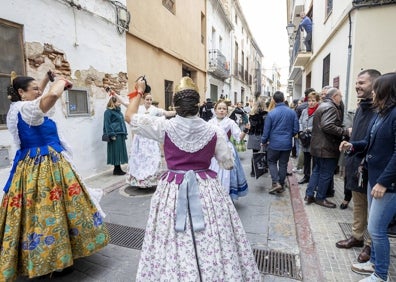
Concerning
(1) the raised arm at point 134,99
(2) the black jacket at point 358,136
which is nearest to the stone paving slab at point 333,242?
(2) the black jacket at point 358,136

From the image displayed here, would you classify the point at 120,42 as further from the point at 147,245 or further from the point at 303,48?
the point at 303,48

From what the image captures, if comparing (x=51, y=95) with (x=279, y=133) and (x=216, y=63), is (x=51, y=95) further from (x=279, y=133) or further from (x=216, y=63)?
(x=216, y=63)

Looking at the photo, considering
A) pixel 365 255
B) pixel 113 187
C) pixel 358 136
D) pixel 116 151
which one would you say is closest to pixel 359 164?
pixel 358 136

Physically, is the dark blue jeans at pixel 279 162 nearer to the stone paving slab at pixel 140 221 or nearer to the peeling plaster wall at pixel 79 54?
the stone paving slab at pixel 140 221

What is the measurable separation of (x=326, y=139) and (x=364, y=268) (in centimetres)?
174

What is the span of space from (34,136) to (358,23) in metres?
5.60

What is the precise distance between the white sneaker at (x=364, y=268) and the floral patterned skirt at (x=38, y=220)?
8.35 feet

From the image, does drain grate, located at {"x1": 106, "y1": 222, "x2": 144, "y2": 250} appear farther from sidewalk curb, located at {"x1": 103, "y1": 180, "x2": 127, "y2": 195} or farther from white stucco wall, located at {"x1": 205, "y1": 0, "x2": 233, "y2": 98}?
white stucco wall, located at {"x1": 205, "y1": 0, "x2": 233, "y2": 98}

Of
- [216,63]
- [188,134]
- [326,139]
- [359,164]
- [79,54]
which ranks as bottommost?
[359,164]

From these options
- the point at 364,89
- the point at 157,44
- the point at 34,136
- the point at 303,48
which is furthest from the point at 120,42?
the point at 303,48

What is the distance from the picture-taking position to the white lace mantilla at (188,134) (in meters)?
1.82

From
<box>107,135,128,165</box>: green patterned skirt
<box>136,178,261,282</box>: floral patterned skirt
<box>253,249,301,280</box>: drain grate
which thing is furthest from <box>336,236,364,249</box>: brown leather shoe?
<box>107,135,128,165</box>: green patterned skirt

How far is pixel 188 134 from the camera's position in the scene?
5.97 ft

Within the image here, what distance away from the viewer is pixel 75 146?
5.28m
